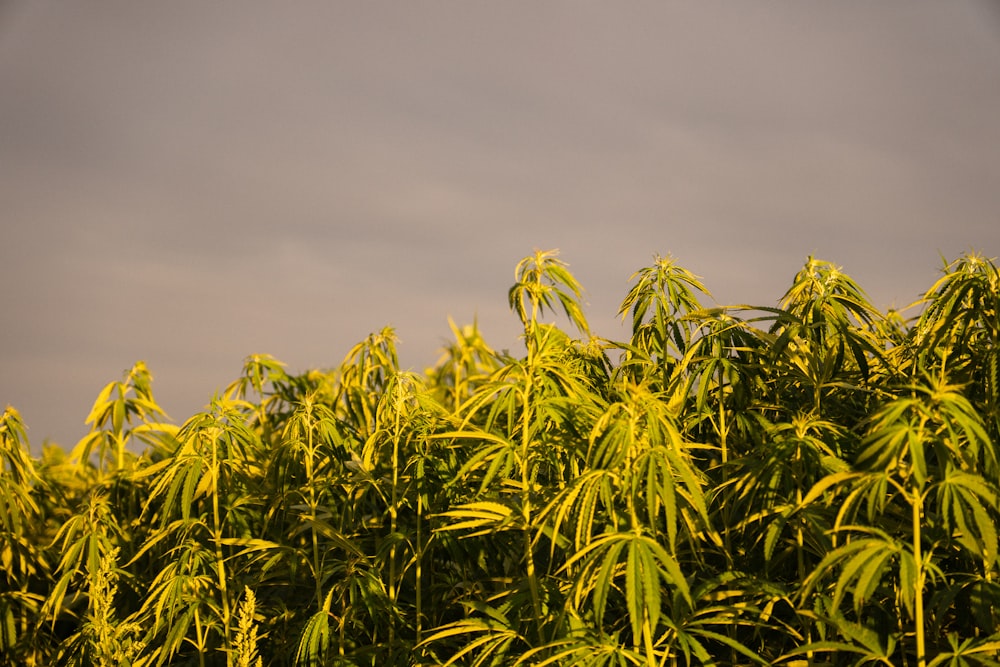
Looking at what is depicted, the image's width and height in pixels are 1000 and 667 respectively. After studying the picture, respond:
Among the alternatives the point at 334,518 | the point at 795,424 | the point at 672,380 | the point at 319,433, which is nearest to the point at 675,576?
the point at 795,424

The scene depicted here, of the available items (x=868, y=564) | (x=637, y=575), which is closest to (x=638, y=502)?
(x=637, y=575)

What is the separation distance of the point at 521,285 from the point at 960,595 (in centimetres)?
167

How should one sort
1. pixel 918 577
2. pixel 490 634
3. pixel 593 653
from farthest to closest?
1. pixel 490 634
2. pixel 593 653
3. pixel 918 577

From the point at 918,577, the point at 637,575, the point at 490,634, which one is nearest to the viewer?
the point at 918,577

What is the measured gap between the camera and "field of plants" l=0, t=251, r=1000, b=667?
2309 millimetres

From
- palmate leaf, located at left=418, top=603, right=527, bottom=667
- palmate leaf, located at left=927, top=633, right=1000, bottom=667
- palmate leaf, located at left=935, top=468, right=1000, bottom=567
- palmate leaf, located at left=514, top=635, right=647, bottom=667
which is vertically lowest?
palmate leaf, located at left=927, top=633, right=1000, bottom=667

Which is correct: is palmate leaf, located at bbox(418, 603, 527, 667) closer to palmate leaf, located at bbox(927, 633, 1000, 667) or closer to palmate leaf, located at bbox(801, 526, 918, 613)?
palmate leaf, located at bbox(801, 526, 918, 613)

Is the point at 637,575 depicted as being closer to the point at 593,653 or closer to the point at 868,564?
the point at 593,653

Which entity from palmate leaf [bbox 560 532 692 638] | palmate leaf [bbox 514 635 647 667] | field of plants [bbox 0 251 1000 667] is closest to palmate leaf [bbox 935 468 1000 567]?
field of plants [bbox 0 251 1000 667]

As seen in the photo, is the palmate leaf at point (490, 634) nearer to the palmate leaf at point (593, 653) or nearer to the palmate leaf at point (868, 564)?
the palmate leaf at point (593, 653)

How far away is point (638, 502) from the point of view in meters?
2.51

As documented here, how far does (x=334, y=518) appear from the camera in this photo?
3.97 m

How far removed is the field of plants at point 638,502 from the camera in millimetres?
2309

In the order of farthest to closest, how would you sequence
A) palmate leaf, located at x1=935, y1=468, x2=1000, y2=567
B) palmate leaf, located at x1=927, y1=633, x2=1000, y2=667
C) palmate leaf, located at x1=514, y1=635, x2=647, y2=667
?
1. palmate leaf, located at x1=514, y1=635, x2=647, y2=667
2. palmate leaf, located at x1=927, y1=633, x2=1000, y2=667
3. palmate leaf, located at x1=935, y1=468, x2=1000, y2=567
